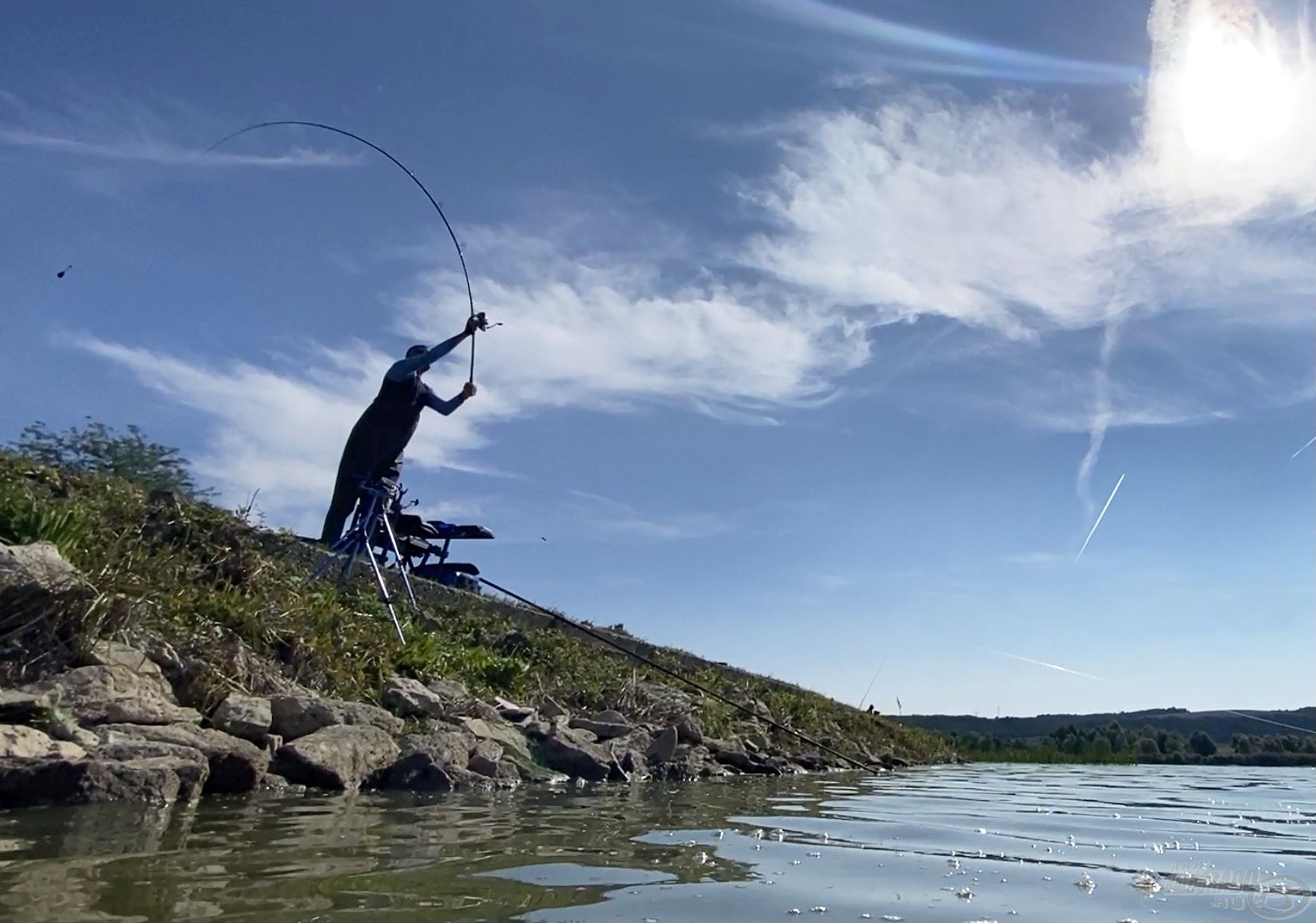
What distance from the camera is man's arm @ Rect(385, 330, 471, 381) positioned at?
10023mm

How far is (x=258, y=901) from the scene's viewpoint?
7.96 feet

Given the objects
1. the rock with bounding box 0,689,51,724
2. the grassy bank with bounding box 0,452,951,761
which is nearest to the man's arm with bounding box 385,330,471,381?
the grassy bank with bounding box 0,452,951,761

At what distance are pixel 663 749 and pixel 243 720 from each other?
338cm

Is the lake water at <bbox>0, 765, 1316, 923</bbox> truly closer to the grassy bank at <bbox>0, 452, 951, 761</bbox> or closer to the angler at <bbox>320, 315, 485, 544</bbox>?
the grassy bank at <bbox>0, 452, 951, 761</bbox>

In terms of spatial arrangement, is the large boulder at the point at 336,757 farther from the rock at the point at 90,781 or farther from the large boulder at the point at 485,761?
the rock at the point at 90,781

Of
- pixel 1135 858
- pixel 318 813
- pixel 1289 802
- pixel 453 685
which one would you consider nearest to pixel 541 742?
pixel 453 685

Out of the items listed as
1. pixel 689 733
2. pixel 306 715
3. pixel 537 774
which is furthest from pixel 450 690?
pixel 689 733

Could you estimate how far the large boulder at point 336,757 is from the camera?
5.18m

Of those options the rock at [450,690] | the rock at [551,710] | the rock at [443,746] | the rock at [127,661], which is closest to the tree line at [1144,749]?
the rock at [551,710]

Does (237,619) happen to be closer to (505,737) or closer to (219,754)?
(505,737)

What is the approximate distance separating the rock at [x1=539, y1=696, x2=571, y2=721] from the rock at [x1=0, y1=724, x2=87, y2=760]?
4471 mm

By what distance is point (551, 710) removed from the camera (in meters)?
8.84

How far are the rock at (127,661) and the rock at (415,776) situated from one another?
122 cm

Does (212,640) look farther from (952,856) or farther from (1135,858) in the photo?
(1135,858)
